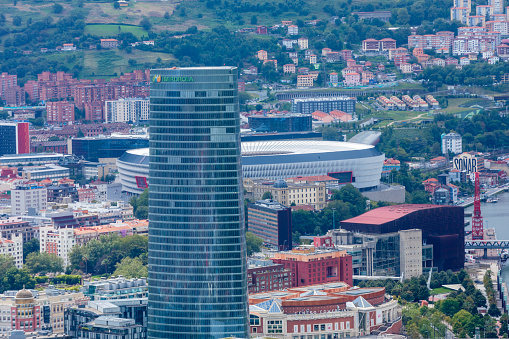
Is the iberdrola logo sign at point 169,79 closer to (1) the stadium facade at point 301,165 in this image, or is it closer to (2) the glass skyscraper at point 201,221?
(2) the glass skyscraper at point 201,221

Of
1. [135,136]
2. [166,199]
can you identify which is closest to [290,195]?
[135,136]

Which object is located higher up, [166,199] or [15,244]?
[166,199]

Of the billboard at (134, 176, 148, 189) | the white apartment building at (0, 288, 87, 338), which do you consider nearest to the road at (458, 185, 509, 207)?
the billboard at (134, 176, 148, 189)

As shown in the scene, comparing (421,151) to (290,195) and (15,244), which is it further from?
(15,244)

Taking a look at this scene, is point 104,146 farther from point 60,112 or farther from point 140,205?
point 140,205

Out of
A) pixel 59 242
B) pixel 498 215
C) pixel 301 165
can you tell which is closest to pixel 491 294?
pixel 59 242
